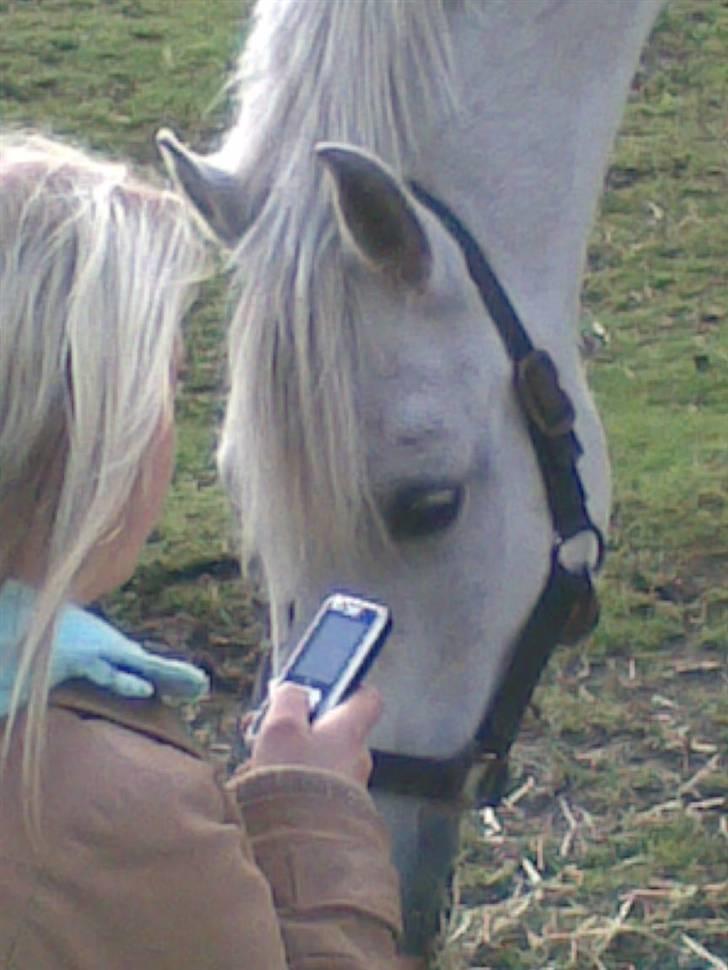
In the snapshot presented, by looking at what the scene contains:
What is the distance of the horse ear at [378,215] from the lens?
2057 millimetres

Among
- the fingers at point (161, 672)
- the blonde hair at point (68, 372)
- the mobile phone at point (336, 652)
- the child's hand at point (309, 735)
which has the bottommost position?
the child's hand at point (309, 735)

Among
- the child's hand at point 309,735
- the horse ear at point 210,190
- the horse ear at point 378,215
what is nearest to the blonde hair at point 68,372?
the child's hand at point 309,735

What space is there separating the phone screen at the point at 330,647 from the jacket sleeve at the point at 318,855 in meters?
0.10

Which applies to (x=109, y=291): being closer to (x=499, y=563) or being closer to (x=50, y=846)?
(x=50, y=846)

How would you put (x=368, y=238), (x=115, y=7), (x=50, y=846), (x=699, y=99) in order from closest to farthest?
(x=50, y=846)
(x=368, y=238)
(x=699, y=99)
(x=115, y=7)

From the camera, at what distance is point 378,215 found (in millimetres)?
2139

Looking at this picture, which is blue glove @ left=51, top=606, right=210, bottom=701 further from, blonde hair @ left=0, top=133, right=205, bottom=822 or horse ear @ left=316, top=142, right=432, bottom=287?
horse ear @ left=316, top=142, right=432, bottom=287

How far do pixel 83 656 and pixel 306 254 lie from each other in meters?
0.81

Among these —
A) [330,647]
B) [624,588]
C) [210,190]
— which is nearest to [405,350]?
[210,190]

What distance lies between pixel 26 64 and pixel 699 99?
1.88 meters

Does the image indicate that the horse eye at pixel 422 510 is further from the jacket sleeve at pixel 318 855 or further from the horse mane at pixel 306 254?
the jacket sleeve at pixel 318 855

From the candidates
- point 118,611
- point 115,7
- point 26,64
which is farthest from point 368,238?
point 115,7

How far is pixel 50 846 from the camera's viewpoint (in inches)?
54.2

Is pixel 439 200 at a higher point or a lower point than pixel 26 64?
higher
